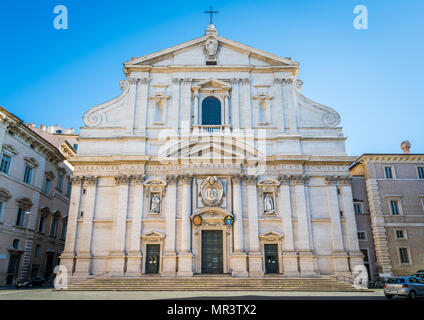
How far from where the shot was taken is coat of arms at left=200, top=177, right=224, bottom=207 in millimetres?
24906

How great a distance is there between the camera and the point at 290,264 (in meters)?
23.7

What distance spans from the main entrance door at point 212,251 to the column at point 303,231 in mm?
5652

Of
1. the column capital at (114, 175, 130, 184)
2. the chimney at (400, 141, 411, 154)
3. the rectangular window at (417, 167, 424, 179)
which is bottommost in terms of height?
the column capital at (114, 175, 130, 184)

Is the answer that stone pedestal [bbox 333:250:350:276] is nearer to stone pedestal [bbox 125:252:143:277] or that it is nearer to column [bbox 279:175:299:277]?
column [bbox 279:175:299:277]

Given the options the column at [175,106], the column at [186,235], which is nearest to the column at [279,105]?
the column at [175,106]

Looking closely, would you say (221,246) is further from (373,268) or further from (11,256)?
(11,256)

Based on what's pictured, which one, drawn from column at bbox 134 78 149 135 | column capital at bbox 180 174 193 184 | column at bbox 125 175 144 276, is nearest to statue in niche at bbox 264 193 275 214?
column capital at bbox 180 174 193 184

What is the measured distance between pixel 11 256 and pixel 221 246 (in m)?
15.2

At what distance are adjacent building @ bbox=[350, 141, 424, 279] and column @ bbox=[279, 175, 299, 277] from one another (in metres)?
7.20

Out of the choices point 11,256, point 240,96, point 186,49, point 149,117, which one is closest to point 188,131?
point 149,117

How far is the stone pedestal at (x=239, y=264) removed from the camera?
23.1m

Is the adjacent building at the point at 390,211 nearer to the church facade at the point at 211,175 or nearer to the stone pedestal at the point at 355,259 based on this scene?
the stone pedestal at the point at 355,259

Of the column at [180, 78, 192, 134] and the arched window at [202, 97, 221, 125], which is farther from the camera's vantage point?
the arched window at [202, 97, 221, 125]

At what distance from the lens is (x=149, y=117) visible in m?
27.5
